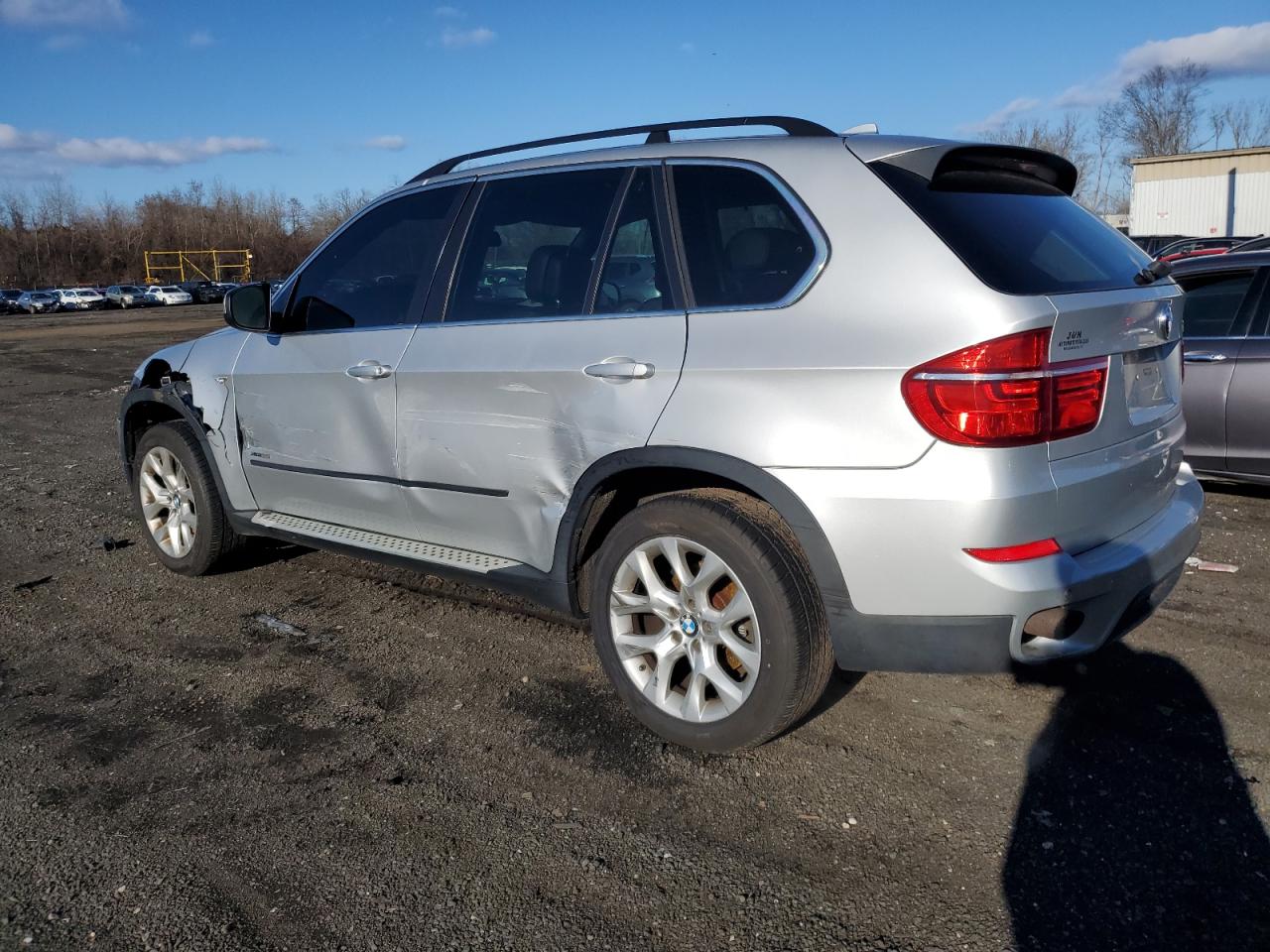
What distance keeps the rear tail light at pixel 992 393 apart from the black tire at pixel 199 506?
360 centimetres

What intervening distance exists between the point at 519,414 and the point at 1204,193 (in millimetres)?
46202

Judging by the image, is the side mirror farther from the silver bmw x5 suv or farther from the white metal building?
the white metal building

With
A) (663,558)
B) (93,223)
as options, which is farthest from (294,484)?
(93,223)

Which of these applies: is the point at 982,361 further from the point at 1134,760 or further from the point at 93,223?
the point at 93,223

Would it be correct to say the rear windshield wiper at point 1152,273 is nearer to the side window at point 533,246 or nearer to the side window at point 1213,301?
the side window at point 533,246

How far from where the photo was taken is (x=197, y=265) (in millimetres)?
90875

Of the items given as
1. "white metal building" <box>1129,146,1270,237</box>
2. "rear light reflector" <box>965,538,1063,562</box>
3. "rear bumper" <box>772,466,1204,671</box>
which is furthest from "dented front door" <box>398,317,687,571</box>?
"white metal building" <box>1129,146,1270,237</box>

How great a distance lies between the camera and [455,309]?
3.96 meters

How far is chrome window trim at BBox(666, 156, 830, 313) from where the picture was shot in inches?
119

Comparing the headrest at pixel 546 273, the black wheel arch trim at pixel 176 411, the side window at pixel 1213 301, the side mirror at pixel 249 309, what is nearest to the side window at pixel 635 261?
the headrest at pixel 546 273

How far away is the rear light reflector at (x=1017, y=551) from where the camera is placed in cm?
275

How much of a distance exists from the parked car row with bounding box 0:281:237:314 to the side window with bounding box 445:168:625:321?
2343 inches

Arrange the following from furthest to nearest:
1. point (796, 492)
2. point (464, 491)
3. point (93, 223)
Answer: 1. point (93, 223)
2. point (464, 491)
3. point (796, 492)

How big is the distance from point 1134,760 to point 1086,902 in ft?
2.66
